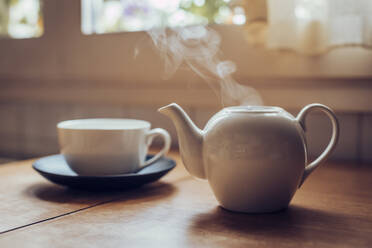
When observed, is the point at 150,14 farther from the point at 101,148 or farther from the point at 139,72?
the point at 101,148

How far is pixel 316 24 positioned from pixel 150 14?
0.67 metres

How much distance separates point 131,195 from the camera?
64 centimetres

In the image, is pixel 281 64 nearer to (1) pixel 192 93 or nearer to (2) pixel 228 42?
(2) pixel 228 42

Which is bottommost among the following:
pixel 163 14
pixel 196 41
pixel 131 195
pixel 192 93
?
pixel 131 195

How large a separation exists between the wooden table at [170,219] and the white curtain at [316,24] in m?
0.38

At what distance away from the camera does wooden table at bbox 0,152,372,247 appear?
0.43 meters

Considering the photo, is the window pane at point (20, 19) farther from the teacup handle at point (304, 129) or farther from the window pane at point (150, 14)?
the teacup handle at point (304, 129)

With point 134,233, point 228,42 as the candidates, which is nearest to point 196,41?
point 228,42

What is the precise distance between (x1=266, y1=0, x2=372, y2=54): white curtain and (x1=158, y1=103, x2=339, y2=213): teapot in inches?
19.0

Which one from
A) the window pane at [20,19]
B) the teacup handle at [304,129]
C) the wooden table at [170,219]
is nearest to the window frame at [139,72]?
the window pane at [20,19]

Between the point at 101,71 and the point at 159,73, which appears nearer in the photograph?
the point at 159,73

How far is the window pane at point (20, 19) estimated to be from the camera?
1716mm

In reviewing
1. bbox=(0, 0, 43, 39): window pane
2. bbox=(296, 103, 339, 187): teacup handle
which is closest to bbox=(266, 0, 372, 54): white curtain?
bbox=(296, 103, 339, 187): teacup handle

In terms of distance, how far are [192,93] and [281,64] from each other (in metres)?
0.29
